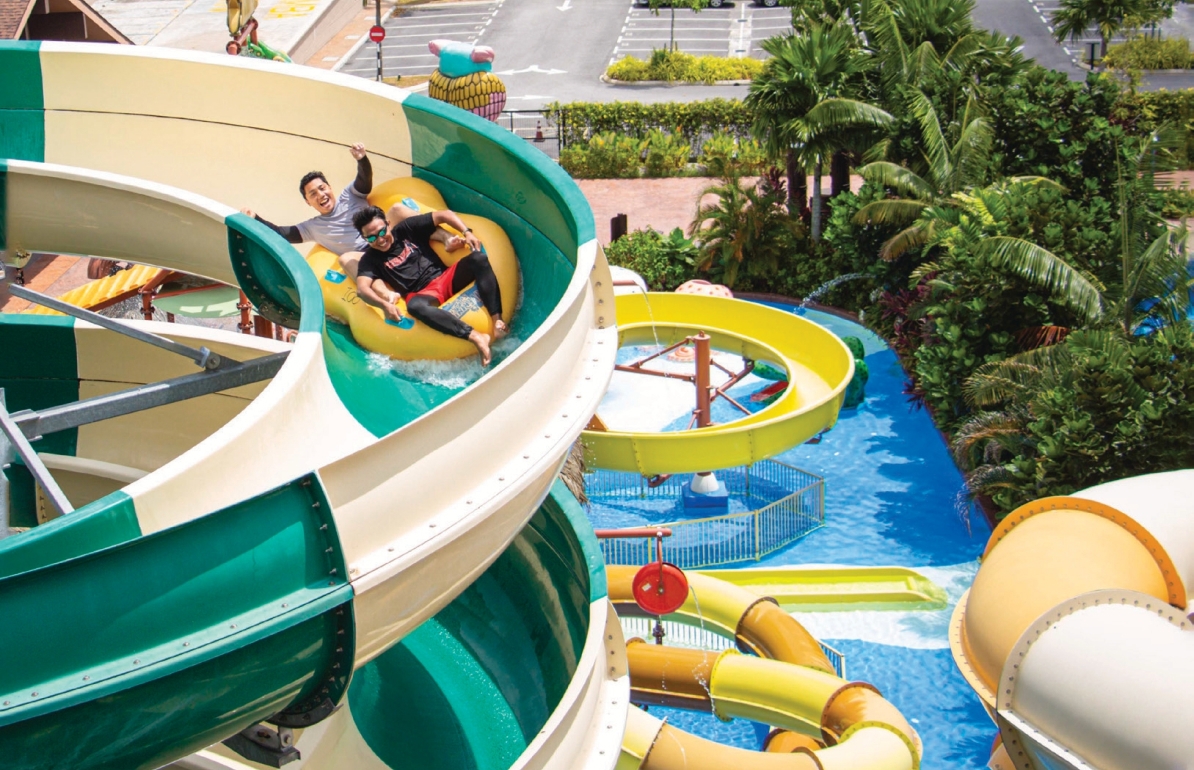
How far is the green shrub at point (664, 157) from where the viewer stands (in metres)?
32.0

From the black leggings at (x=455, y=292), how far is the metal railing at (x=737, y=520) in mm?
7553

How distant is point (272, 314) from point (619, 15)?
3821 cm

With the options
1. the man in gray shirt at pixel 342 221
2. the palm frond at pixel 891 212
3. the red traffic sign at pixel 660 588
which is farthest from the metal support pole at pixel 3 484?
the palm frond at pixel 891 212

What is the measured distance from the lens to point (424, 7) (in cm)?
4609

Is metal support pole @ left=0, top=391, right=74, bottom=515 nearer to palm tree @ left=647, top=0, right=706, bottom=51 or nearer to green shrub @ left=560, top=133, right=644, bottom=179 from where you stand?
green shrub @ left=560, top=133, right=644, bottom=179

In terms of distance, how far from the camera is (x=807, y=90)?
23734 millimetres

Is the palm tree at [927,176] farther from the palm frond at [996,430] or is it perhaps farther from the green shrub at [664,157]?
the green shrub at [664,157]

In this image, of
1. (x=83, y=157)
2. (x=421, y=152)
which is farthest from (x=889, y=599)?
(x=83, y=157)

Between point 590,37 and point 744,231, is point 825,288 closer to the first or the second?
point 744,231

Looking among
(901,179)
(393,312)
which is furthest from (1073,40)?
(393,312)

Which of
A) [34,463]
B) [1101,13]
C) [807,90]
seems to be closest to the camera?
[34,463]

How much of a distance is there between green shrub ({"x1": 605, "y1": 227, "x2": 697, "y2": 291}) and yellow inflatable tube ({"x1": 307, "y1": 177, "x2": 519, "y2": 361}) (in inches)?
599

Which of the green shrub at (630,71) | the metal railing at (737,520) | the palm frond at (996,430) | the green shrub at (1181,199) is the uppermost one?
the green shrub at (1181,199)

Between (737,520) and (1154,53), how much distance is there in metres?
25.8
